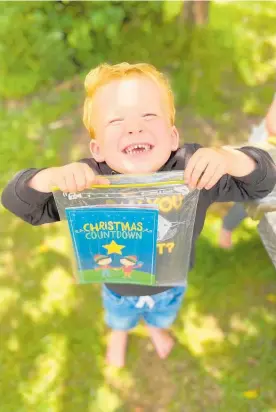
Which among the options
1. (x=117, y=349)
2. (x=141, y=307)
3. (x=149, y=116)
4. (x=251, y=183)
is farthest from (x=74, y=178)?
(x=117, y=349)

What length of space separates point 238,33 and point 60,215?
3502mm

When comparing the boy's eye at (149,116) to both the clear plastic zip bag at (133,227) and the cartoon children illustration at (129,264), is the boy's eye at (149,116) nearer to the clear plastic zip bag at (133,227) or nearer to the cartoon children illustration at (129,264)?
the clear plastic zip bag at (133,227)

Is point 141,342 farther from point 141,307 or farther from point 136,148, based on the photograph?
point 136,148

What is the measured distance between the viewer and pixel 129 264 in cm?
167

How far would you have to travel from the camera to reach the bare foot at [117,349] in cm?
235

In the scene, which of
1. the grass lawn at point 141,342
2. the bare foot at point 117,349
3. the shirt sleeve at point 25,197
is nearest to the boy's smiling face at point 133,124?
the shirt sleeve at point 25,197

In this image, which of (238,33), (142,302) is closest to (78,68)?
(238,33)

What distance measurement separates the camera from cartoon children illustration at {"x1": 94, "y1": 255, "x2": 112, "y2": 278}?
166 cm

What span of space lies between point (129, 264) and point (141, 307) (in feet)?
1.27

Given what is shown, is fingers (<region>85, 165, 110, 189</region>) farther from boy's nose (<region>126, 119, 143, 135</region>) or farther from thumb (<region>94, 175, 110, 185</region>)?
boy's nose (<region>126, 119, 143, 135</region>)

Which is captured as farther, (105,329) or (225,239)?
(225,239)

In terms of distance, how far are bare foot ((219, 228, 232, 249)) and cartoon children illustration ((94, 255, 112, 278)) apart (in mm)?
1207

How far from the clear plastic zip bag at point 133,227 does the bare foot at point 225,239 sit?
3.47 feet

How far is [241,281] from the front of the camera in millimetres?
2697
